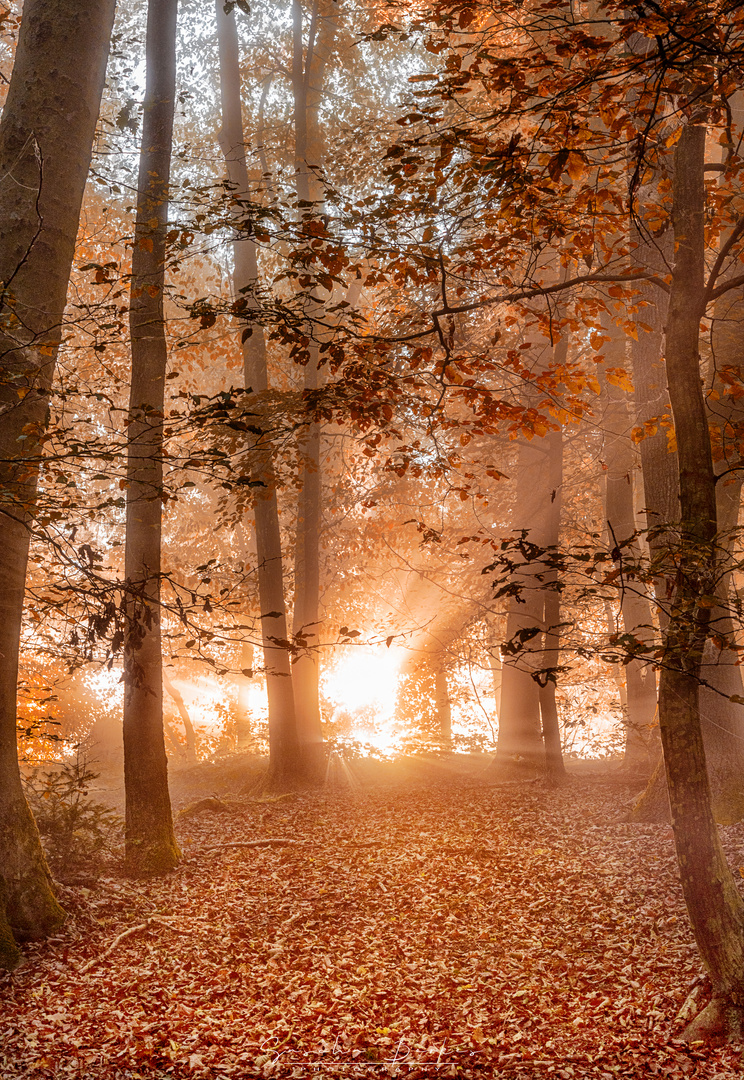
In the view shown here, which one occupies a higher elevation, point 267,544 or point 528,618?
point 267,544

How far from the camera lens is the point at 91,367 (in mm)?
13078

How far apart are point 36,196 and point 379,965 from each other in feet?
18.0

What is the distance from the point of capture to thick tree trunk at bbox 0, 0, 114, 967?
4.30 meters

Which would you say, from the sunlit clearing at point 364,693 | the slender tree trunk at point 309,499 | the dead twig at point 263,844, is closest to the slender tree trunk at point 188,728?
the sunlit clearing at point 364,693

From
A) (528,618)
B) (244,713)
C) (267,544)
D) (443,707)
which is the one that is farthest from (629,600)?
(244,713)

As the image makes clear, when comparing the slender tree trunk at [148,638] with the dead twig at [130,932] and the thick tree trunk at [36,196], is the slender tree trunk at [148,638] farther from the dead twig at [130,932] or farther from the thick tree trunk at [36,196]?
the thick tree trunk at [36,196]

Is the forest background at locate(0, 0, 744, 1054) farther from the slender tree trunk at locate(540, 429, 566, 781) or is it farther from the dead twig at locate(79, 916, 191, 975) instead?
the dead twig at locate(79, 916, 191, 975)

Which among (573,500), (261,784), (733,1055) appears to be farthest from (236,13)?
(733,1055)

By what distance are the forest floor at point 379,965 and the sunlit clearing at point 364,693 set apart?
13.5 m

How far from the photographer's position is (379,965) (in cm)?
527

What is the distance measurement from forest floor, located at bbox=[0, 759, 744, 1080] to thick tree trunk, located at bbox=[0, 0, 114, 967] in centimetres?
91

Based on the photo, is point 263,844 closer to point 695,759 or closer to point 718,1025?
point 718,1025

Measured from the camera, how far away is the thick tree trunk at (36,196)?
4305 mm

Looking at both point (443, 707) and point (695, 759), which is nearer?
point (695, 759)
